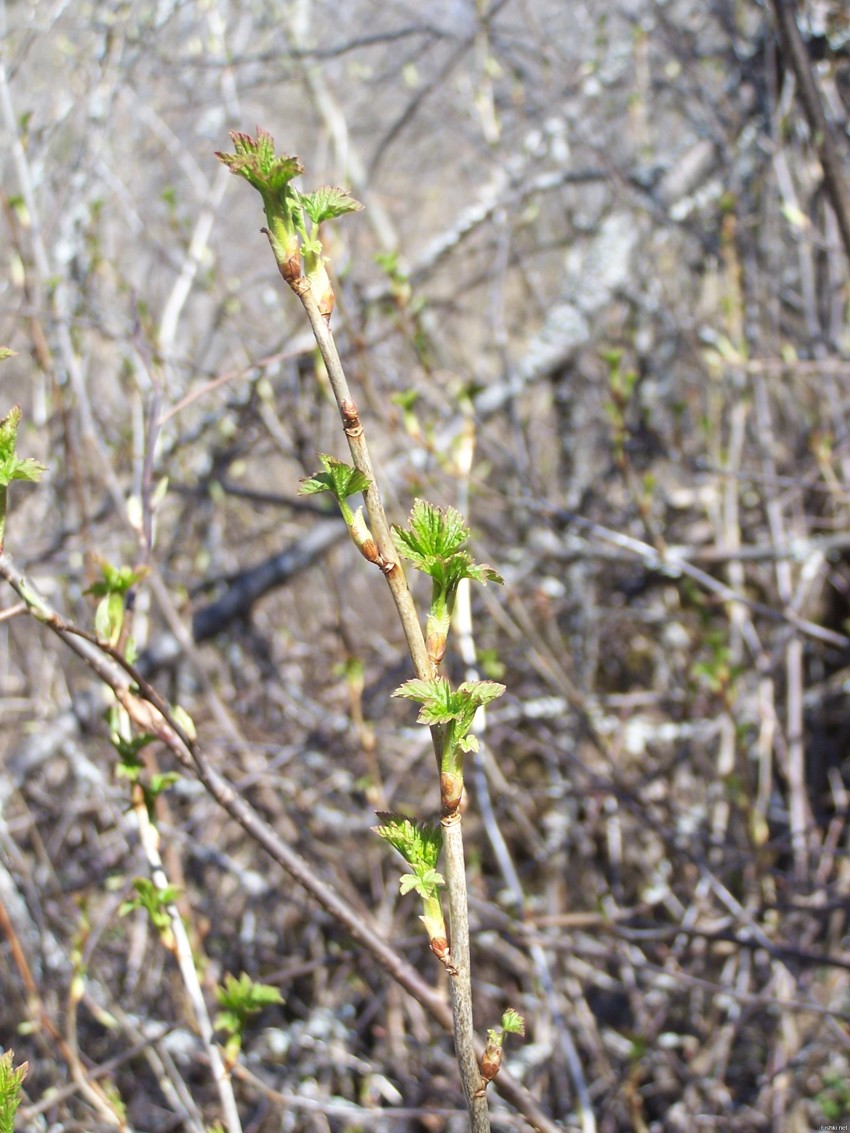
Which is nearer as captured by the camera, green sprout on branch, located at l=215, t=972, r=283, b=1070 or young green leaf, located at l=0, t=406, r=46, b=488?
young green leaf, located at l=0, t=406, r=46, b=488

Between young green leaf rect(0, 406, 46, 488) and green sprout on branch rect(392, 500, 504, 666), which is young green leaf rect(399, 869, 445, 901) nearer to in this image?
green sprout on branch rect(392, 500, 504, 666)

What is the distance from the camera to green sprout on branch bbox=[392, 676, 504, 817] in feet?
2.25

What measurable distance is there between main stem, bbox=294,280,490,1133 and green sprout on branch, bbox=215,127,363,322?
0.07 ft

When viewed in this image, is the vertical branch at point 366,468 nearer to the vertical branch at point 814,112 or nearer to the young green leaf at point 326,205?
the young green leaf at point 326,205

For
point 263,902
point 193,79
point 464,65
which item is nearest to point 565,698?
point 263,902

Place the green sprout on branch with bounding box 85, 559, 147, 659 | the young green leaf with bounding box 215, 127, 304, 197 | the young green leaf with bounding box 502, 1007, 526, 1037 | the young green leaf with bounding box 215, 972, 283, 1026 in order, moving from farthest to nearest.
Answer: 1. the young green leaf with bounding box 215, 972, 283, 1026
2. the green sprout on branch with bounding box 85, 559, 147, 659
3. the young green leaf with bounding box 502, 1007, 526, 1037
4. the young green leaf with bounding box 215, 127, 304, 197

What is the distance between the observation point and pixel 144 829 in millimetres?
1105

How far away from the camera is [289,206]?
2.34 feet

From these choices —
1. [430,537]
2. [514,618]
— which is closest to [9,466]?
[430,537]

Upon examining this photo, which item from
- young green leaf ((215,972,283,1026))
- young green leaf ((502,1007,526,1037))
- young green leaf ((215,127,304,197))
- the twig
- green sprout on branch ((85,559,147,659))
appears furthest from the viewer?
young green leaf ((215,972,283,1026))

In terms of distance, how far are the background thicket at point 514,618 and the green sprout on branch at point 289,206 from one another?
3.57ft

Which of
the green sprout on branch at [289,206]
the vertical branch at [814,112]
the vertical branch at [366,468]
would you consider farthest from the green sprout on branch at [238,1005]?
the vertical branch at [814,112]

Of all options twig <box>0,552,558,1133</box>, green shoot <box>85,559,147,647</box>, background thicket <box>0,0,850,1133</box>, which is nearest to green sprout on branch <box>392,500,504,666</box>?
twig <box>0,552,558,1133</box>

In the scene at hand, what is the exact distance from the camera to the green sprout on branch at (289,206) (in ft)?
2.24
